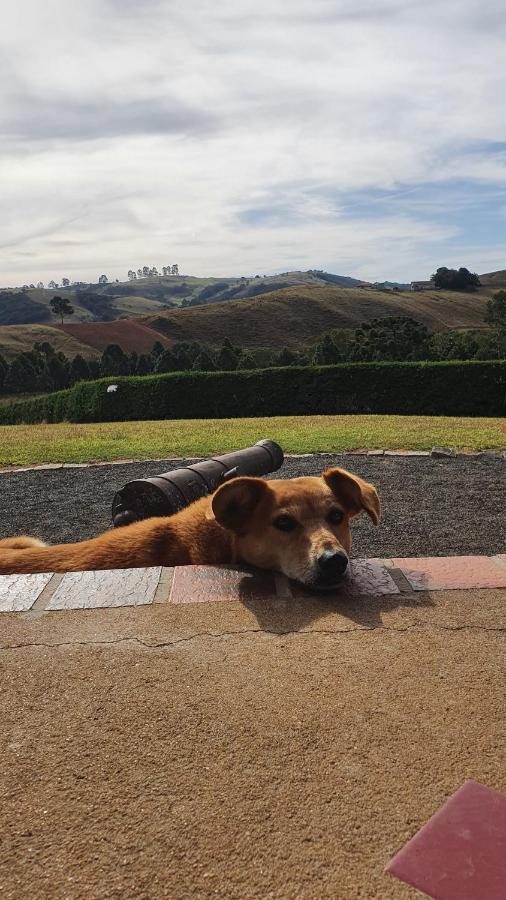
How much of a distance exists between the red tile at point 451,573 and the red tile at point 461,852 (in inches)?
59.2

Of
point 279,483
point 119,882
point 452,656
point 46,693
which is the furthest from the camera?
point 279,483

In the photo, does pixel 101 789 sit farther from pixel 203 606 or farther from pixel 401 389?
pixel 401 389

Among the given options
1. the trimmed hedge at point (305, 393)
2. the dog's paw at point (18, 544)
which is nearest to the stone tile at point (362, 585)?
the dog's paw at point (18, 544)

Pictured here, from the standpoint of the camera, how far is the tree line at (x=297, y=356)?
1690 inches

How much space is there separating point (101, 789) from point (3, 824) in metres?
0.25

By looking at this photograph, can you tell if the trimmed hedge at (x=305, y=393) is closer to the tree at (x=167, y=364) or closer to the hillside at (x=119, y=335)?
the tree at (x=167, y=364)

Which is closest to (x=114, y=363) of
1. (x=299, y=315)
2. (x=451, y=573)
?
(x=299, y=315)

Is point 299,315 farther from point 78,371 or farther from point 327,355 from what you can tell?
point 327,355

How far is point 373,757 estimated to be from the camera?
6.39ft

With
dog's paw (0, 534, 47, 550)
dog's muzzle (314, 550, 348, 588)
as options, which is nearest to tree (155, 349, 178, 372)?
dog's paw (0, 534, 47, 550)

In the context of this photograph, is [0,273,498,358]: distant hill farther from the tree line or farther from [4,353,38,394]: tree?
[4,353,38,394]: tree

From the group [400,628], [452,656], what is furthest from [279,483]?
[452,656]

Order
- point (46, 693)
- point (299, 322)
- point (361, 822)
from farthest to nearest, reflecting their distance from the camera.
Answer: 1. point (299, 322)
2. point (46, 693)
3. point (361, 822)

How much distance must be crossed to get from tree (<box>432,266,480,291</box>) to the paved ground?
148 metres
